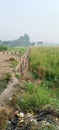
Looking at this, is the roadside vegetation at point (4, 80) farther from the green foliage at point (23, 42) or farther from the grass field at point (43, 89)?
the green foliage at point (23, 42)

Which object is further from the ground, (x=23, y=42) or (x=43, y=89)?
(x=43, y=89)

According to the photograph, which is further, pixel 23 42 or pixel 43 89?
pixel 23 42

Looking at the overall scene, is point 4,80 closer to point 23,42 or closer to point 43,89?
point 43,89


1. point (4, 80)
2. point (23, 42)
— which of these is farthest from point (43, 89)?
point (23, 42)

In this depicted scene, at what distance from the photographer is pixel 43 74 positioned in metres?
17.6

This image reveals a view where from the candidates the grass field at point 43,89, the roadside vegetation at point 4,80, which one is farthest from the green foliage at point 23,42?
the roadside vegetation at point 4,80

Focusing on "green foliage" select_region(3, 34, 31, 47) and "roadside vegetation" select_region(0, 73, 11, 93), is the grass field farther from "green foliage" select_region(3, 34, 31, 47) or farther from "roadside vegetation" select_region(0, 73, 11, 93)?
"green foliage" select_region(3, 34, 31, 47)

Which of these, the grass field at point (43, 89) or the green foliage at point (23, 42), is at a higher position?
the grass field at point (43, 89)

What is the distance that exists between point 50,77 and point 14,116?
360 inches

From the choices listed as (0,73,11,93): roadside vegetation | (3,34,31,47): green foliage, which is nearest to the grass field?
(0,73,11,93): roadside vegetation

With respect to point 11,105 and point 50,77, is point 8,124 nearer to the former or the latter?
point 11,105

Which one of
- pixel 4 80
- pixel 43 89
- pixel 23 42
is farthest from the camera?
pixel 23 42

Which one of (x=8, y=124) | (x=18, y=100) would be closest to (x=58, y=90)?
(x=18, y=100)

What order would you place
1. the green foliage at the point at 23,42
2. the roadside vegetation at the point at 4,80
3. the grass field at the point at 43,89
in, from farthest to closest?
the green foliage at the point at 23,42 < the roadside vegetation at the point at 4,80 < the grass field at the point at 43,89
